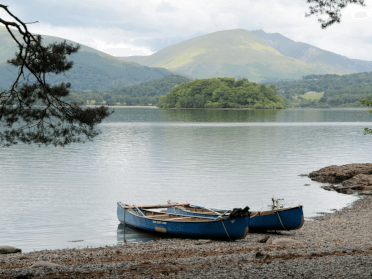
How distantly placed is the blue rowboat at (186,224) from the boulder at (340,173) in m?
21.2

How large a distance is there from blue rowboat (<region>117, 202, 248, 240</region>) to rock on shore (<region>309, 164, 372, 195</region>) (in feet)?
57.5

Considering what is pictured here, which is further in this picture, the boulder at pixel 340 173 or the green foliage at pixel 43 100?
the boulder at pixel 340 173

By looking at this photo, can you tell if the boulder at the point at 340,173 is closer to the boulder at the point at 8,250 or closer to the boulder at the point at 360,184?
the boulder at the point at 360,184

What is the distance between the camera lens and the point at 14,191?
3316 cm

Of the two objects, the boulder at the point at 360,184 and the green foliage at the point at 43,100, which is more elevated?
the green foliage at the point at 43,100

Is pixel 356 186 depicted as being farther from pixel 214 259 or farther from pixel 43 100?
pixel 43 100

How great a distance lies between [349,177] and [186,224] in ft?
76.7

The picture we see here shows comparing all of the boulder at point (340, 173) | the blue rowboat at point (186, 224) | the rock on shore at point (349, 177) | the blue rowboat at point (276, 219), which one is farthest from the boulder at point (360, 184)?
the blue rowboat at point (186, 224)

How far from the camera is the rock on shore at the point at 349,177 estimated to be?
3403 cm

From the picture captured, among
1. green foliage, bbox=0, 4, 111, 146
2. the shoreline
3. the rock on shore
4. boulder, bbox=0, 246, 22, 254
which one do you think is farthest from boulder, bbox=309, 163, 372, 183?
boulder, bbox=0, 246, 22, 254

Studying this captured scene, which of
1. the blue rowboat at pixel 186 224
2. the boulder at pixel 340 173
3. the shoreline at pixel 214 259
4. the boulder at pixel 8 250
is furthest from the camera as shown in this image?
the boulder at pixel 340 173

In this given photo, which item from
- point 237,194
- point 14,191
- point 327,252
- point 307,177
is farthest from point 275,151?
point 327,252

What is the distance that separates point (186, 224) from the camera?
804 inches

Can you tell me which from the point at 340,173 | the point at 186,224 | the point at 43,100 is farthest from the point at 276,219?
the point at 340,173
